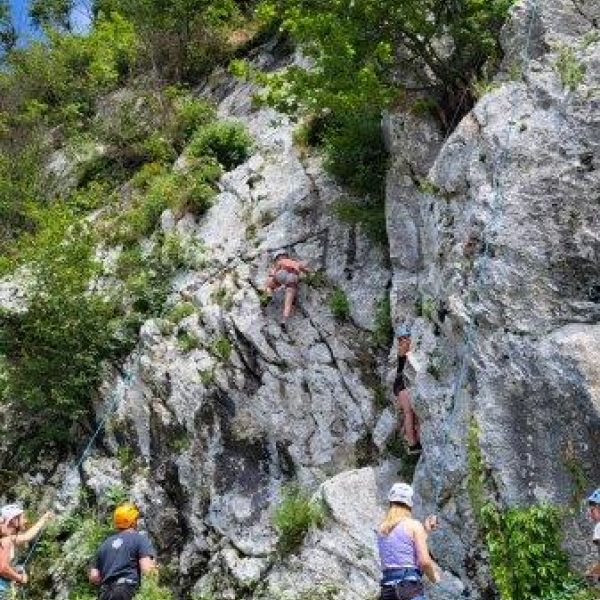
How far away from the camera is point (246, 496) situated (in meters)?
12.0

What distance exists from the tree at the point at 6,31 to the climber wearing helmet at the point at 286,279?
2359 centimetres

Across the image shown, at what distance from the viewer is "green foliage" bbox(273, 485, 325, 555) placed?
34.9ft

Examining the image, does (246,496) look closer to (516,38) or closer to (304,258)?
(304,258)

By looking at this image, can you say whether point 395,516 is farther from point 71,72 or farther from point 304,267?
point 71,72

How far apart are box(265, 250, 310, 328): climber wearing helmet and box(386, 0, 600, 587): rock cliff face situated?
287cm

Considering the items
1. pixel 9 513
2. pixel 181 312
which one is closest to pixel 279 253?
pixel 181 312

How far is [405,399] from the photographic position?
10.6 meters

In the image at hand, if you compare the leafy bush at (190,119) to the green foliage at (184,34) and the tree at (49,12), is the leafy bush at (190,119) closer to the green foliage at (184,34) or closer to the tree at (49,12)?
the green foliage at (184,34)

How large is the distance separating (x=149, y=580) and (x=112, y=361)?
6511mm

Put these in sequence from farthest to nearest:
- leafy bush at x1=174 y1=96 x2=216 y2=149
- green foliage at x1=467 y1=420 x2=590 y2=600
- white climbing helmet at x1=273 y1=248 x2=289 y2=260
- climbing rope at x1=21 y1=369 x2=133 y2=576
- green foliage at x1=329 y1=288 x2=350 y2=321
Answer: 1. leafy bush at x1=174 y1=96 x2=216 y2=149
2. climbing rope at x1=21 y1=369 x2=133 y2=576
3. white climbing helmet at x1=273 y1=248 x2=289 y2=260
4. green foliage at x1=329 y1=288 x2=350 y2=321
5. green foliage at x1=467 y1=420 x2=590 y2=600

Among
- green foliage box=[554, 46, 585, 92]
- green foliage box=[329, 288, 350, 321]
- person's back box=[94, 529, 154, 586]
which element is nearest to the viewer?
person's back box=[94, 529, 154, 586]

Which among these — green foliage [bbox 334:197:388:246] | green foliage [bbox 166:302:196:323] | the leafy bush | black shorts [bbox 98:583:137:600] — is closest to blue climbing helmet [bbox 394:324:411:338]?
green foliage [bbox 334:197:388:246]

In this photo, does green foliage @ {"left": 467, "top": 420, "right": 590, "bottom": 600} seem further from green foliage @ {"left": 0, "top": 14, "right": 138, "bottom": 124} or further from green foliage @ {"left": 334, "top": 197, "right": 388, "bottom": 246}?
green foliage @ {"left": 0, "top": 14, "right": 138, "bottom": 124}

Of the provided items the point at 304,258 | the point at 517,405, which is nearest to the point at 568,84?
the point at 517,405
